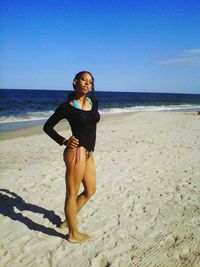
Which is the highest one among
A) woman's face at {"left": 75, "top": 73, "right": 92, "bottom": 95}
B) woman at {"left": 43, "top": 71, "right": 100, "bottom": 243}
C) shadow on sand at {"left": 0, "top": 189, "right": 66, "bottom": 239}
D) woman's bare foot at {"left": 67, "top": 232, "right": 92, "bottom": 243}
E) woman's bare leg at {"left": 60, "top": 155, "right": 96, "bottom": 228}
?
woman's face at {"left": 75, "top": 73, "right": 92, "bottom": 95}

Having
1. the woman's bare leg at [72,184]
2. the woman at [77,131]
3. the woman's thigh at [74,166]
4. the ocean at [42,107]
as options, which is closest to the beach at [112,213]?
the woman's bare leg at [72,184]

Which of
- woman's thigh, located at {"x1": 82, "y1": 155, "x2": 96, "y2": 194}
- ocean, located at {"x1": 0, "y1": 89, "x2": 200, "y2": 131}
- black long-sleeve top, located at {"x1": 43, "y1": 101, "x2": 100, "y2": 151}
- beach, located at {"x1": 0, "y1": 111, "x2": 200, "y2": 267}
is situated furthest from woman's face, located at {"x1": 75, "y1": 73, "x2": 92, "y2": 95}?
ocean, located at {"x1": 0, "y1": 89, "x2": 200, "y2": 131}

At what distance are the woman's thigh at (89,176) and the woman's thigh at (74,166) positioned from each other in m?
0.15

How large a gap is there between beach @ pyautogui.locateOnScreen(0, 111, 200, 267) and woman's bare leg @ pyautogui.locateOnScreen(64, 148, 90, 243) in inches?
5.1

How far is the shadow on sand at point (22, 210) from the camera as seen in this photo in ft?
11.9

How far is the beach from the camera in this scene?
9.78ft

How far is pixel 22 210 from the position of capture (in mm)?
4203

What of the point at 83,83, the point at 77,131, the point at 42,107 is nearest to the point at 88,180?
the point at 77,131

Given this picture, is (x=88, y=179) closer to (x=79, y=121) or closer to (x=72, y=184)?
(x=72, y=184)

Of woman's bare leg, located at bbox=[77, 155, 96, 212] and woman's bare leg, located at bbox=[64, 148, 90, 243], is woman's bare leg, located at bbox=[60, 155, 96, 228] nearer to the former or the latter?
woman's bare leg, located at bbox=[77, 155, 96, 212]

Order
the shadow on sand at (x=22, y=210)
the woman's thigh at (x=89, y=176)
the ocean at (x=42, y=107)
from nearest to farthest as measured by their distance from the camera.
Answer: the woman's thigh at (x=89, y=176)
the shadow on sand at (x=22, y=210)
the ocean at (x=42, y=107)

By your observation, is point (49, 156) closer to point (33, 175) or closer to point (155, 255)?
point (33, 175)

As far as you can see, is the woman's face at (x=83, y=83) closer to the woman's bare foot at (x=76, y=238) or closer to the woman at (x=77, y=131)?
the woman at (x=77, y=131)

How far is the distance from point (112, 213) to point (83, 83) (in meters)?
2.08
